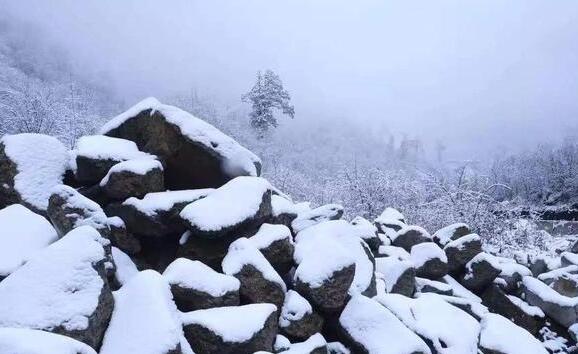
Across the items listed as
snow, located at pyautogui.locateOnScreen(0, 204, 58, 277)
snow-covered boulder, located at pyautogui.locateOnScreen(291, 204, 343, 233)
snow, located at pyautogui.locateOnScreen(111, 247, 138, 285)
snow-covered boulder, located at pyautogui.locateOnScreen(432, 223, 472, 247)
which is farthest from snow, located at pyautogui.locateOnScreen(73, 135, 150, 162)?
snow-covered boulder, located at pyautogui.locateOnScreen(432, 223, 472, 247)

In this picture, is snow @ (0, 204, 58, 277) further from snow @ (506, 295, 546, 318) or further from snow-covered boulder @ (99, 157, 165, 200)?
snow @ (506, 295, 546, 318)

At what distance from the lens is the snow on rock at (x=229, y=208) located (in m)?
4.75

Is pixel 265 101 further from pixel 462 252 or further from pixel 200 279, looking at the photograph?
pixel 200 279

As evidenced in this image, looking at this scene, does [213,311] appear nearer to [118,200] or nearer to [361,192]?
[118,200]

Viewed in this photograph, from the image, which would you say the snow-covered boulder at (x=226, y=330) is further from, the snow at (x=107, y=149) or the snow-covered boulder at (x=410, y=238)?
the snow-covered boulder at (x=410, y=238)

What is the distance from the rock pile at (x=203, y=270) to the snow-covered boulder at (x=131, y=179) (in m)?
0.02

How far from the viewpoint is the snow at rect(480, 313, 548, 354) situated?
206 inches

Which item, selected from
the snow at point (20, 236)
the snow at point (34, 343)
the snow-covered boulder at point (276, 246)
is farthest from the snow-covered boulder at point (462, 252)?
the snow at point (34, 343)

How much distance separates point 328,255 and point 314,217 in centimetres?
220

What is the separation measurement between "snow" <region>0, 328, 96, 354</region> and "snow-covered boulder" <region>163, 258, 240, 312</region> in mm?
1258

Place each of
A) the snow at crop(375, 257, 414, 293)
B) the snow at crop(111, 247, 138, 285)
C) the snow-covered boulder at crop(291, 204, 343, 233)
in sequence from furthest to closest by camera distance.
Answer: the snow-covered boulder at crop(291, 204, 343, 233)
the snow at crop(375, 257, 414, 293)
the snow at crop(111, 247, 138, 285)

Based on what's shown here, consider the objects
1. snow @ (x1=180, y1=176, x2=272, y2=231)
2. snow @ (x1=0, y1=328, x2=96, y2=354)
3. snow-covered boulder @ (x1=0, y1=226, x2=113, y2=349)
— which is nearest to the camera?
snow @ (x1=0, y1=328, x2=96, y2=354)

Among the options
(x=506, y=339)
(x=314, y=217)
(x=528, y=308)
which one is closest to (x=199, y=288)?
(x=314, y=217)

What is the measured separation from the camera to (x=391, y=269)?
652 cm
